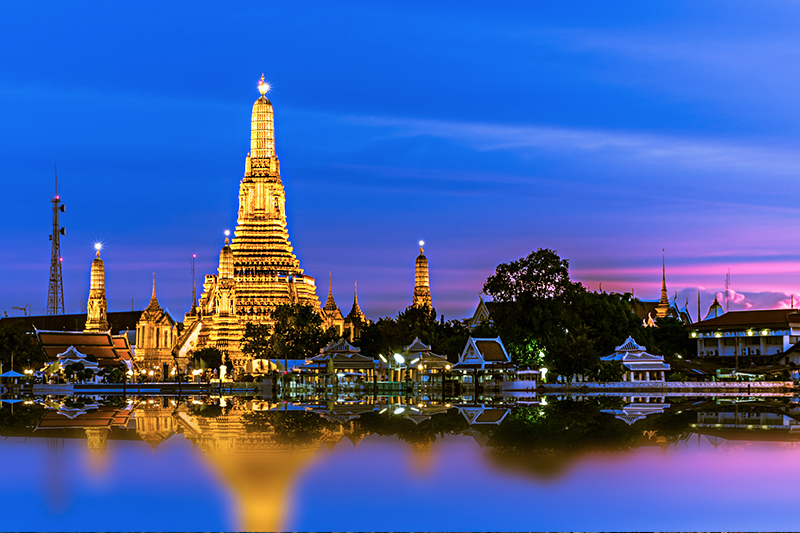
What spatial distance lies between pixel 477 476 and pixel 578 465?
125 inches

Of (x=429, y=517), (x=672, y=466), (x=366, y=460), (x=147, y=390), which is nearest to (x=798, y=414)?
(x=672, y=466)

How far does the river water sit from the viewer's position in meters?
20.2

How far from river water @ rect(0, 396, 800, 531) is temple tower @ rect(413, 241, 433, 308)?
244 feet

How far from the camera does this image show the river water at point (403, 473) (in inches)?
797

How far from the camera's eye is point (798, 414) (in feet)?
147

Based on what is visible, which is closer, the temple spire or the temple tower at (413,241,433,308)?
the temple spire

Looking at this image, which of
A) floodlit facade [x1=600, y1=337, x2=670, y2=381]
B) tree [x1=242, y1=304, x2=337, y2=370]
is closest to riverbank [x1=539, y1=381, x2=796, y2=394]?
floodlit facade [x1=600, y1=337, x2=670, y2=381]

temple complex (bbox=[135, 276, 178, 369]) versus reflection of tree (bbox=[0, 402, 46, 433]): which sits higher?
temple complex (bbox=[135, 276, 178, 369])

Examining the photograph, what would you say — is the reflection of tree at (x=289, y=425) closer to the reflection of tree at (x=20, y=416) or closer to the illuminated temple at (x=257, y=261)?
the reflection of tree at (x=20, y=416)

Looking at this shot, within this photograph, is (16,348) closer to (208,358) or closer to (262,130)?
(208,358)

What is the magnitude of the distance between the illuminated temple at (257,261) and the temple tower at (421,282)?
63.2 feet

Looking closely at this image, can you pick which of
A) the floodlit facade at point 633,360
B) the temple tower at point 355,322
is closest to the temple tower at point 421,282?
the temple tower at point 355,322

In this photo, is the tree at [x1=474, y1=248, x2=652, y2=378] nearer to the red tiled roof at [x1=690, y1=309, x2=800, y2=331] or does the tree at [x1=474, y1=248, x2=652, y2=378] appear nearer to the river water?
the red tiled roof at [x1=690, y1=309, x2=800, y2=331]

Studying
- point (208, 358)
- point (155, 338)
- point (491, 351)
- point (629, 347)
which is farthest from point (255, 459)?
point (155, 338)
